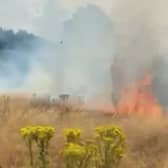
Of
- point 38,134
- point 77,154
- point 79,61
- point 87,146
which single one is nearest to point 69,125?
point 87,146

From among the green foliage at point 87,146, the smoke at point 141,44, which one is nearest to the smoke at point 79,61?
the smoke at point 141,44

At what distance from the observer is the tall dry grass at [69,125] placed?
1541cm

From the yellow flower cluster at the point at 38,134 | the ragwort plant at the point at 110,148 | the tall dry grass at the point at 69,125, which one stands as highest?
the yellow flower cluster at the point at 38,134

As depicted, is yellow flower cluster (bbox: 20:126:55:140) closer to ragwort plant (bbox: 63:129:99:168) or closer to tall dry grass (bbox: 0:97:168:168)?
ragwort plant (bbox: 63:129:99:168)

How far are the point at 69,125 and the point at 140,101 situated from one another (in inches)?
291

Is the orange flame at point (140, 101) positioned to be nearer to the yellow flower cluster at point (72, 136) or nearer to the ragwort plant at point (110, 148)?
the ragwort plant at point (110, 148)

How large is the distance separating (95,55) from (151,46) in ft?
15.9

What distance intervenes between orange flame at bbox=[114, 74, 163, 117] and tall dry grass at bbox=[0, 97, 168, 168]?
8.12ft

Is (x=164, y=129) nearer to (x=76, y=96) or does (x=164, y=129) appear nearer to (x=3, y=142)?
(x=3, y=142)

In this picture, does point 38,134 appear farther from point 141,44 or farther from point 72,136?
point 141,44

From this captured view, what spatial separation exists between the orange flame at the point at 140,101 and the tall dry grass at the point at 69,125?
2476 millimetres

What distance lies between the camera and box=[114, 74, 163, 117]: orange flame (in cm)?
2361

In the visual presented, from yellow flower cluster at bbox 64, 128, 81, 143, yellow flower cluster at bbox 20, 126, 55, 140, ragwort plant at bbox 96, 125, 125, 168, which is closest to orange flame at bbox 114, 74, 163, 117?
ragwort plant at bbox 96, 125, 125, 168

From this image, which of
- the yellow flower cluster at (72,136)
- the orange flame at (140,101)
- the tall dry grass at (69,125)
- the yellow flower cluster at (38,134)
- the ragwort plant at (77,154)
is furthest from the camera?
the orange flame at (140,101)
